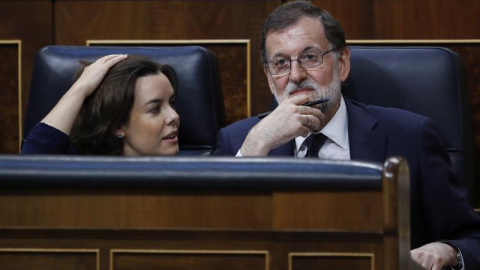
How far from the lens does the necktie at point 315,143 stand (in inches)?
74.4

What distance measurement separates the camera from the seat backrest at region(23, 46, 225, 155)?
6.75 feet

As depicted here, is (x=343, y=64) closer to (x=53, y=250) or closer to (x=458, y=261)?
(x=458, y=261)

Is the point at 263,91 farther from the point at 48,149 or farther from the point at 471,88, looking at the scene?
the point at 48,149

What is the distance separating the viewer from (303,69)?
192cm

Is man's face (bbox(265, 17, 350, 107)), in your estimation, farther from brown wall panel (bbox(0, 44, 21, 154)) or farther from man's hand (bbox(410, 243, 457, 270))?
brown wall panel (bbox(0, 44, 21, 154))

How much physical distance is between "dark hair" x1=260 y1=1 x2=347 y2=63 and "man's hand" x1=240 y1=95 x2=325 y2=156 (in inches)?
A: 7.3

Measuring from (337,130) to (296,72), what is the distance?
0.15 metres

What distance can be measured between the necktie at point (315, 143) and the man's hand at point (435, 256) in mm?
333

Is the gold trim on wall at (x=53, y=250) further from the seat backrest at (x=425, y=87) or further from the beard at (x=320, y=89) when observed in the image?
the seat backrest at (x=425, y=87)

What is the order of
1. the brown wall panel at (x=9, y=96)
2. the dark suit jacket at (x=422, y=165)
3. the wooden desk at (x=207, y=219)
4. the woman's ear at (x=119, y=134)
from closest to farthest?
the wooden desk at (x=207, y=219) < the dark suit jacket at (x=422, y=165) < the woman's ear at (x=119, y=134) < the brown wall panel at (x=9, y=96)

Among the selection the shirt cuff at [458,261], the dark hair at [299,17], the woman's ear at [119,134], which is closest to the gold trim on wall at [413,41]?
the dark hair at [299,17]

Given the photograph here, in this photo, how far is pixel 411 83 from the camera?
1.97m

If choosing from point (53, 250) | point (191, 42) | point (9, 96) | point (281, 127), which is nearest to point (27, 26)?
point (9, 96)

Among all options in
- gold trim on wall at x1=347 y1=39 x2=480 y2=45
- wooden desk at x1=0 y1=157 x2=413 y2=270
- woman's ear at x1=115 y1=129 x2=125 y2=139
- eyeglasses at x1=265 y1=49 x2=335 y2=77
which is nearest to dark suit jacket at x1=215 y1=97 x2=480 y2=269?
eyeglasses at x1=265 y1=49 x2=335 y2=77
